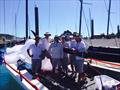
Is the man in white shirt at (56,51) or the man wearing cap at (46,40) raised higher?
the man wearing cap at (46,40)

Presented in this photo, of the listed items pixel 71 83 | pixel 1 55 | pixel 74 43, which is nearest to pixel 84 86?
pixel 71 83

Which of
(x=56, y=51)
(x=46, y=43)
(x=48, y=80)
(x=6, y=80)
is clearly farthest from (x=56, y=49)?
(x=6, y=80)

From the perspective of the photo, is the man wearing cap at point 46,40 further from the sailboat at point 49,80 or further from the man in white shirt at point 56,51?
the sailboat at point 49,80

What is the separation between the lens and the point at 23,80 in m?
8.76

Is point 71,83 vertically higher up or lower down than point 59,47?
lower down

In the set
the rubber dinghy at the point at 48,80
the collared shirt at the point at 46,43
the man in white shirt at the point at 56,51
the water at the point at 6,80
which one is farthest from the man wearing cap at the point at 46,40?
the water at the point at 6,80

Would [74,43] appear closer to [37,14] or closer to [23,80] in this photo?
[23,80]

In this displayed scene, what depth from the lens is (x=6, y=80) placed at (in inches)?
491

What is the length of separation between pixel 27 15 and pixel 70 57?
27.4 ft

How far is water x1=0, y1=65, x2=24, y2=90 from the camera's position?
36.3 ft

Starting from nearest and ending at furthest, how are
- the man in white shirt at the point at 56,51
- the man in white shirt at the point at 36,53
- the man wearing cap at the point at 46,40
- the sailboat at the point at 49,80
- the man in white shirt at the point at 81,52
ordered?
the sailboat at the point at 49,80 < the man in white shirt at the point at 81,52 < the man in white shirt at the point at 36,53 < the man wearing cap at the point at 46,40 < the man in white shirt at the point at 56,51

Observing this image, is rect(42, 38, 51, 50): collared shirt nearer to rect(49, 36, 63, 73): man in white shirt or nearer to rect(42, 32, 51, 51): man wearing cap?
rect(42, 32, 51, 51): man wearing cap

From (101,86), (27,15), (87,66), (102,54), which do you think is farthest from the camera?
(27,15)

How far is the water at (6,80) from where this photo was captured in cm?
1105
